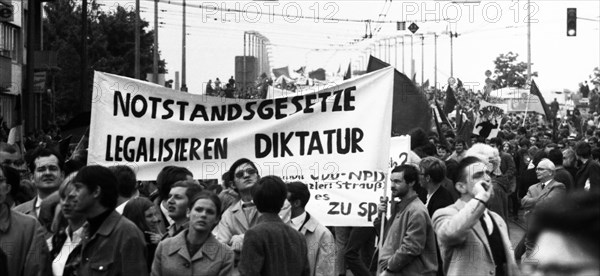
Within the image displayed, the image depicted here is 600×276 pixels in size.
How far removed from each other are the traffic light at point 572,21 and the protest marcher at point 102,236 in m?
25.4

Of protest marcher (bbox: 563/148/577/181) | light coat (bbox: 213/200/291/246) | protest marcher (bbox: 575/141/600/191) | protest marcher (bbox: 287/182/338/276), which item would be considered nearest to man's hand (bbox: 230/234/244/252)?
light coat (bbox: 213/200/291/246)

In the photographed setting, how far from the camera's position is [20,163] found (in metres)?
9.67

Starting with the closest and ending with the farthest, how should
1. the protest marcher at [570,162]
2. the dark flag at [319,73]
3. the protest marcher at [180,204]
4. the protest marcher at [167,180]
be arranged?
the protest marcher at [180,204] → the protest marcher at [167,180] → the protest marcher at [570,162] → the dark flag at [319,73]

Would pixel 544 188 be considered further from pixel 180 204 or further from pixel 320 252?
pixel 180 204

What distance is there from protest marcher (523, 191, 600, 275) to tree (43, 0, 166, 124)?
203ft

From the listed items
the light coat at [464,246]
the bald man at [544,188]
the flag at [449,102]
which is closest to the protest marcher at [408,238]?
the light coat at [464,246]

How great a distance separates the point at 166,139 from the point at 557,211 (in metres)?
7.70

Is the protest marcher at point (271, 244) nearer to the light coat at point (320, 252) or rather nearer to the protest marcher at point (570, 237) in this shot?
the light coat at point (320, 252)

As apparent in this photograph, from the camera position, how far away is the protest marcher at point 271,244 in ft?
20.5

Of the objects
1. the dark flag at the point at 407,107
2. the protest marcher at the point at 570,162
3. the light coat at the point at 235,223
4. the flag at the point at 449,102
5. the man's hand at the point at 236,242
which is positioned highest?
the flag at the point at 449,102

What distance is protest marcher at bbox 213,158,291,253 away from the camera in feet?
24.6

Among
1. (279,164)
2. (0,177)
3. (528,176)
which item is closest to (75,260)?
(0,177)

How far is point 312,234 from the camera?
25.6 feet

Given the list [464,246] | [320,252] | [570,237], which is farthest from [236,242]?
[570,237]
